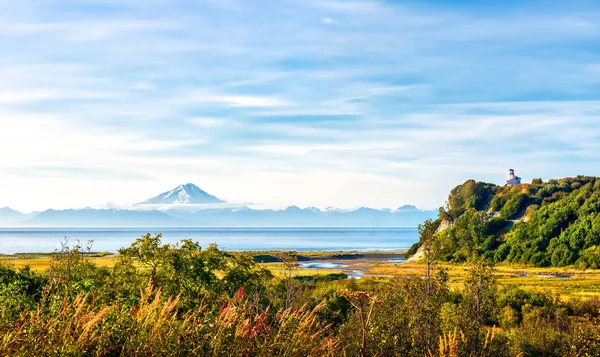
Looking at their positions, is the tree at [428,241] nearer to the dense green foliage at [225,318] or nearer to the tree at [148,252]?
the dense green foliage at [225,318]

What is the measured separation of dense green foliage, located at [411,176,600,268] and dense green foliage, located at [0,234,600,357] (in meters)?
60.8

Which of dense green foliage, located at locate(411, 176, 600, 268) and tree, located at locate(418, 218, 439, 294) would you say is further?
dense green foliage, located at locate(411, 176, 600, 268)

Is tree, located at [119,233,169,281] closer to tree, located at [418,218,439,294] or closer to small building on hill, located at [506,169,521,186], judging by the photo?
tree, located at [418,218,439,294]

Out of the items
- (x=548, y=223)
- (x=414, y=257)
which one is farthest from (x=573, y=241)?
(x=414, y=257)

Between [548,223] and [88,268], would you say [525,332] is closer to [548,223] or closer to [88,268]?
[88,268]

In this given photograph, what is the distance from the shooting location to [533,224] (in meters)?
107

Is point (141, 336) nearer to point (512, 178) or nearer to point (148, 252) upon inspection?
→ point (148, 252)

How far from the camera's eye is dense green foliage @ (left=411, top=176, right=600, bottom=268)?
318ft

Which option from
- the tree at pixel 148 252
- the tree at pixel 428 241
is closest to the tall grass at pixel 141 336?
the tree at pixel 148 252

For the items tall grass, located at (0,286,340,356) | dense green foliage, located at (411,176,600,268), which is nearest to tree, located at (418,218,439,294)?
tall grass, located at (0,286,340,356)

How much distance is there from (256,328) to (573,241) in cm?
10055

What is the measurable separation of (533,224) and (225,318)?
109402 mm

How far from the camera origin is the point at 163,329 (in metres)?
7.20

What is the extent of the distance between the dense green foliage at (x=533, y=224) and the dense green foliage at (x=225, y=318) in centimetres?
6082
